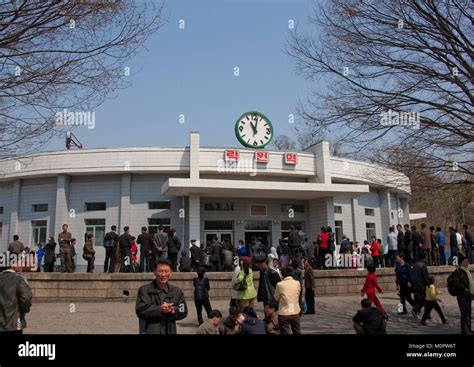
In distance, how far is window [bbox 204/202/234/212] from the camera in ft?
83.4

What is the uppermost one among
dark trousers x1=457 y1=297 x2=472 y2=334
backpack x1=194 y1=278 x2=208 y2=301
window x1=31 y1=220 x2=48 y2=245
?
window x1=31 y1=220 x2=48 y2=245

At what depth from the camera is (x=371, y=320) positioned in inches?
275

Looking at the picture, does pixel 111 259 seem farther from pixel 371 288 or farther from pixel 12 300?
pixel 12 300

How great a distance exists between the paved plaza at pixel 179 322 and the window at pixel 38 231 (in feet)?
42.1

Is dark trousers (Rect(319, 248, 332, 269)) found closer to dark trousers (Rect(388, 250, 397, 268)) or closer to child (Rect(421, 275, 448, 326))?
dark trousers (Rect(388, 250, 397, 268))

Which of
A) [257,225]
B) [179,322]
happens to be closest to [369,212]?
[257,225]

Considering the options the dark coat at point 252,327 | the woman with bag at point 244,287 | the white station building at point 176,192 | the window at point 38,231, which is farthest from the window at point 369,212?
the dark coat at point 252,327

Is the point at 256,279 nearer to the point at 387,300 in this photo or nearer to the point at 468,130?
the point at 387,300

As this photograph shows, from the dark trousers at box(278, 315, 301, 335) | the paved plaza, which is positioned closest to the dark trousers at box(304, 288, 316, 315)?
the paved plaza

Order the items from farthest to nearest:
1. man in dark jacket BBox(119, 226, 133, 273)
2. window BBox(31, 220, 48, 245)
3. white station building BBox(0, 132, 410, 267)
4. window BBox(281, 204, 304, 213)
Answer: window BBox(281, 204, 304, 213) < window BBox(31, 220, 48, 245) < white station building BBox(0, 132, 410, 267) < man in dark jacket BBox(119, 226, 133, 273)

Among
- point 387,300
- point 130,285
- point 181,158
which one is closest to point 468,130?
point 387,300

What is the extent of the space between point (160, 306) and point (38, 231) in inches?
948

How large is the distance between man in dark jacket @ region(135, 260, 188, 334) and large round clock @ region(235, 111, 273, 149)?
70.0 feet

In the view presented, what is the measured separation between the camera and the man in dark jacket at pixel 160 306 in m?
4.65
